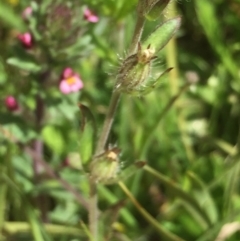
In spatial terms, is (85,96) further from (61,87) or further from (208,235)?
(208,235)

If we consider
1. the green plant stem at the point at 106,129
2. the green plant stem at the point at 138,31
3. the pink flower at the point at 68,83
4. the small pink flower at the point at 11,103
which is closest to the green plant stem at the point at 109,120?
the green plant stem at the point at 106,129

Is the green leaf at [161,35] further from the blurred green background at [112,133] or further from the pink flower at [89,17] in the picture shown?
the pink flower at [89,17]

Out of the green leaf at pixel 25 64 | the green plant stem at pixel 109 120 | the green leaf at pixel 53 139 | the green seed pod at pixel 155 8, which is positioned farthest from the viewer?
the green leaf at pixel 53 139

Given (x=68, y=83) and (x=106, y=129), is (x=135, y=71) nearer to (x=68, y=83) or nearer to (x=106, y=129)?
(x=106, y=129)

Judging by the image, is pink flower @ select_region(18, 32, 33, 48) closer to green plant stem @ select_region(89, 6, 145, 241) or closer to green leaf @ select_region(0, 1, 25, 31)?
green leaf @ select_region(0, 1, 25, 31)

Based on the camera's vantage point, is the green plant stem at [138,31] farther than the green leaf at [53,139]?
No

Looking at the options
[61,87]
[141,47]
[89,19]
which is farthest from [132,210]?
[141,47]
